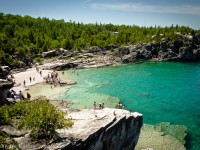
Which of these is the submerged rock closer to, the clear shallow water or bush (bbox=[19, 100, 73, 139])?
the clear shallow water

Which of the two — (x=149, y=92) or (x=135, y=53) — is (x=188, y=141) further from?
(x=135, y=53)

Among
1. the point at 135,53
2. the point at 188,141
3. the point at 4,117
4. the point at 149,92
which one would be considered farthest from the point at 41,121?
the point at 135,53

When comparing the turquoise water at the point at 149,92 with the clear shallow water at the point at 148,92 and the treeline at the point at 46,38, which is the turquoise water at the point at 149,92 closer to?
the clear shallow water at the point at 148,92

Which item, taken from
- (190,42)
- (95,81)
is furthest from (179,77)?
(190,42)

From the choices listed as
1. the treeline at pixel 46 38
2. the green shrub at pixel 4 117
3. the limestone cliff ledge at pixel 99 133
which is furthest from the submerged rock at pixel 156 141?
the treeline at pixel 46 38

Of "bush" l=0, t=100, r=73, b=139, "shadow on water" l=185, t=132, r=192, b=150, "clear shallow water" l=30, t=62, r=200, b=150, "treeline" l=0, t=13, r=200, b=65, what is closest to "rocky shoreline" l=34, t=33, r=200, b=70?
"treeline" l=0, t=13, r=200, b=65

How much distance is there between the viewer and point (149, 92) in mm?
67062

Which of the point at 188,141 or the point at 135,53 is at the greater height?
the point at 135,53

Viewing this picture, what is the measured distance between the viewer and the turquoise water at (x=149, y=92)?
48438 mm

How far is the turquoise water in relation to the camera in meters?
48.4

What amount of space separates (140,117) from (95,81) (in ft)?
153

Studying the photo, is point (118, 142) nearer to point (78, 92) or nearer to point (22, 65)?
point (78, 92)

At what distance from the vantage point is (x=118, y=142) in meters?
28.5

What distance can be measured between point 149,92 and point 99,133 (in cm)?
4581
